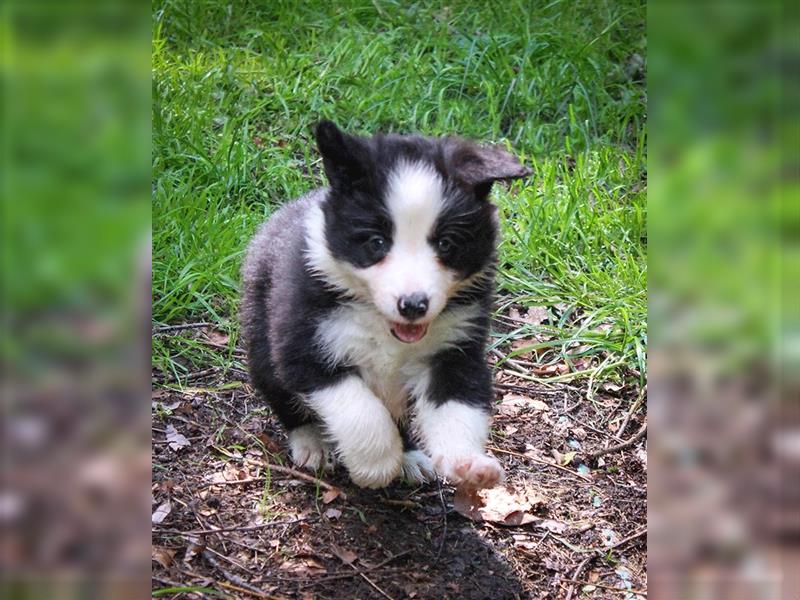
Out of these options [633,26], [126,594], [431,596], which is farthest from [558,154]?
[126,594]

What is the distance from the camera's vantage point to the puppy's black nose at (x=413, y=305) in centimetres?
298

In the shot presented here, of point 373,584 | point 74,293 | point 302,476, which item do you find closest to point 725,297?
point 74,293

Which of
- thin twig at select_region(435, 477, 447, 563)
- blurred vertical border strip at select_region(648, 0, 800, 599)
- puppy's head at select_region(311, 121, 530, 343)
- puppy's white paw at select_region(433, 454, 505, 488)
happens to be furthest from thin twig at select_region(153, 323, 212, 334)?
blurred vertical border strip at select_region(648, 0, 800, 599)

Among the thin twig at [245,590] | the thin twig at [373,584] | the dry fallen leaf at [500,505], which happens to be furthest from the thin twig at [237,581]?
the dry fallen leaf at [500,505]

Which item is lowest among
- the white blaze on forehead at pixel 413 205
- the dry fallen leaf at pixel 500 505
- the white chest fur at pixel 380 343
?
the dry fallen leaf at pixel 500 505

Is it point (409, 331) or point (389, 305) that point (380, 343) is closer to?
point (409, 331)

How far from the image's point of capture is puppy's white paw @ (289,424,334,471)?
3818 mm

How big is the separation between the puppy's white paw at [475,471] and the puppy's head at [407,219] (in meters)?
0.45

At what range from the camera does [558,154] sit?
5.68 m

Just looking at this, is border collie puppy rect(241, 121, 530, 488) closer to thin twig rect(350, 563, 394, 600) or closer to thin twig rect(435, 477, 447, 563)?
thin twig rect(435, 477, 447, 563)

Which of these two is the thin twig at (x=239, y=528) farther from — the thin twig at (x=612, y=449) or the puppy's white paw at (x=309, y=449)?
the thin twig at (x=612, y=449)

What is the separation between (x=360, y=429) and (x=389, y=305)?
0.55 meters

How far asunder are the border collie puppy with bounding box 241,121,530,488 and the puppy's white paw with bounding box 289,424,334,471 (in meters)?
0.10

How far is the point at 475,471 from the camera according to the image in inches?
124
